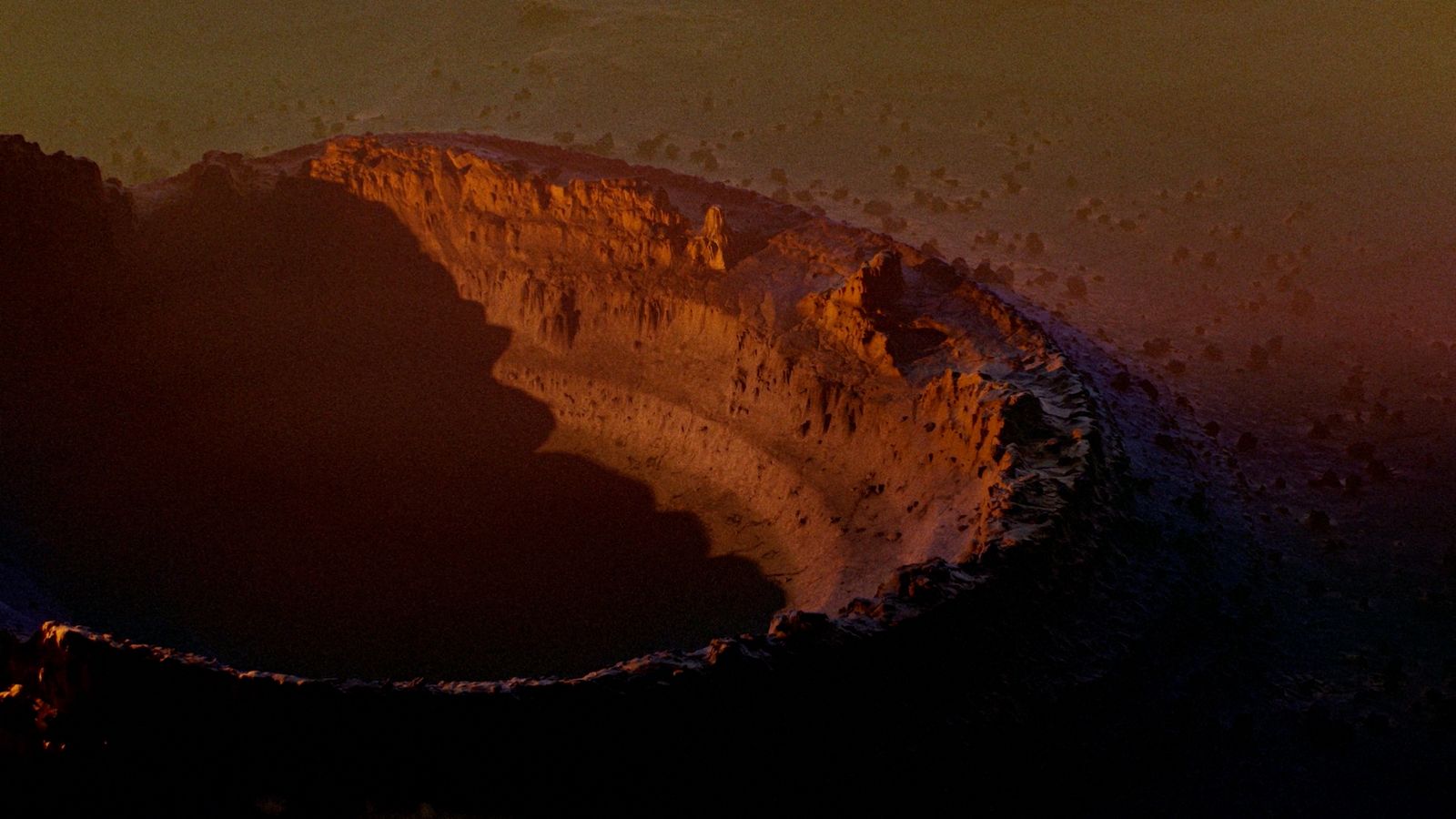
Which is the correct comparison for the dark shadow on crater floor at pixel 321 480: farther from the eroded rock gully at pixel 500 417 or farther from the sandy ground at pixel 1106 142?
the sandy ground at pixel 1106 142

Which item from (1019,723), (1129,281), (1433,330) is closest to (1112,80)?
(1129,281)

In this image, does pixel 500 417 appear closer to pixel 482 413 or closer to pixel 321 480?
pixel 482 413

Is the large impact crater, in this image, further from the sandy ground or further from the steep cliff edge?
the sandy ground

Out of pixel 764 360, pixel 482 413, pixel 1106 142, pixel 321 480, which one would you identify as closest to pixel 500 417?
pixel 482 413

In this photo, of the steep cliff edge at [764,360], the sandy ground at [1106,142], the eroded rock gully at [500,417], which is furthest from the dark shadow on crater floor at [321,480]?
the sandy ground at [1106,142]

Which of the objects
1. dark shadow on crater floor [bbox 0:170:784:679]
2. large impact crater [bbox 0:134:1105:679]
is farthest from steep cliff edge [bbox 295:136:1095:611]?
dark shadow on crater floor [bbox 0:170:784:679]

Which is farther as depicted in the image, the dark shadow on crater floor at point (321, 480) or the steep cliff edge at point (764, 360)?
the dark shadow on crater floor at point (321, 480)
